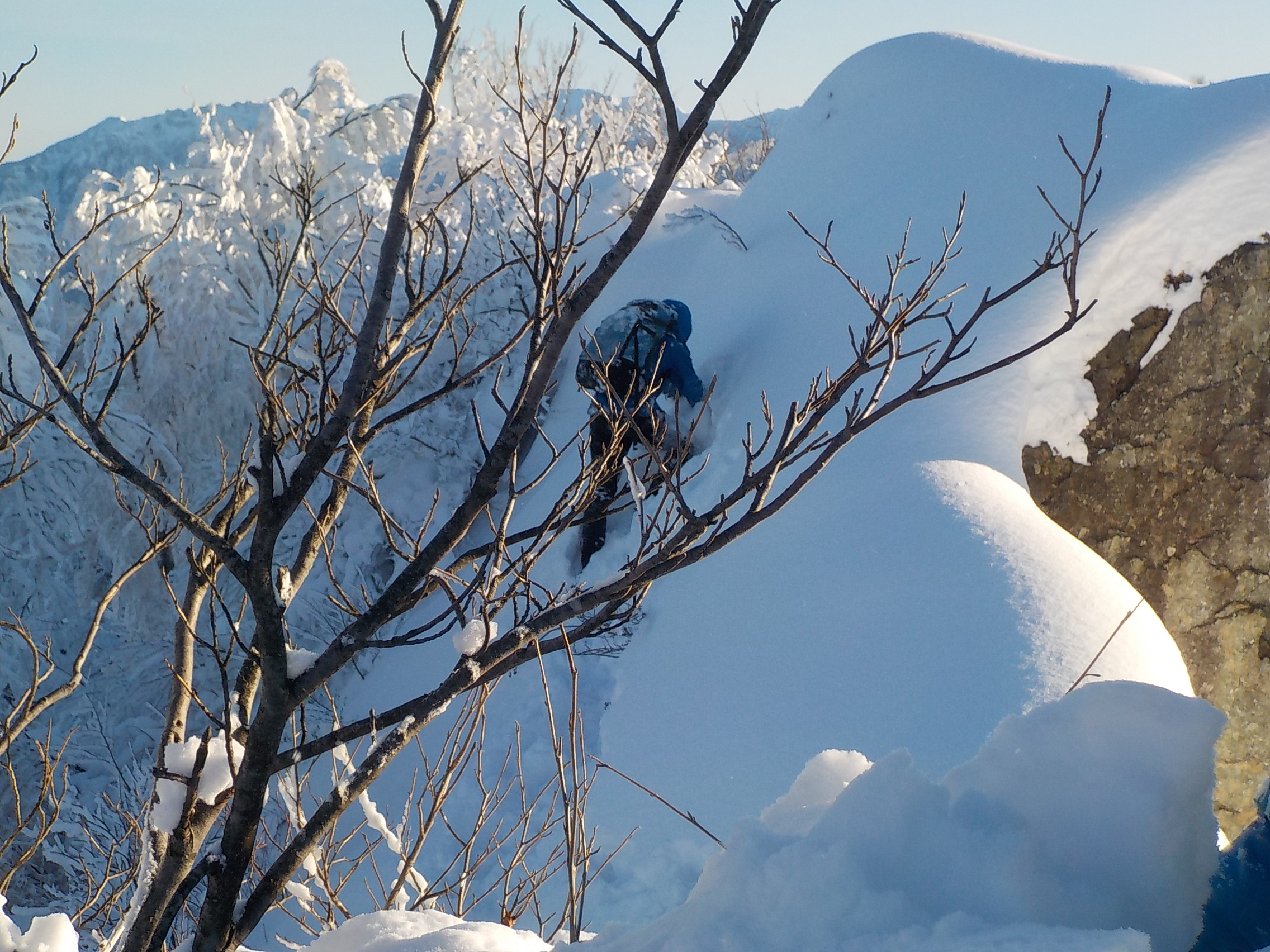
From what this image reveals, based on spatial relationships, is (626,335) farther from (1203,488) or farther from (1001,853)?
(1001,853)

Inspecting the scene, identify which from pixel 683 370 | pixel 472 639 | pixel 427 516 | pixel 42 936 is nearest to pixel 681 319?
pixel 683 370

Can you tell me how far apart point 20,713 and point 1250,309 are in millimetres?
6379

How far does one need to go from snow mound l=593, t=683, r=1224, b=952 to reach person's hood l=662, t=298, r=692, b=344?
20.8 feet

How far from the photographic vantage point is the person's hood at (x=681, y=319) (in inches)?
294

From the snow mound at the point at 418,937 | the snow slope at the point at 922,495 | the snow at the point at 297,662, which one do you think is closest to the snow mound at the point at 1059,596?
the snow slope at the point at 922,495

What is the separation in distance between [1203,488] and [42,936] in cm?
563

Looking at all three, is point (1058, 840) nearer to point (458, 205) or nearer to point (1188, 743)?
point (1188, 743)

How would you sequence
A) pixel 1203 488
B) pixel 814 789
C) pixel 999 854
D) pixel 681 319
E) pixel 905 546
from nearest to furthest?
pixel 999 854 → pixel 814 789 → pixel 905 546 → pixel 1203 488 → pixel 681 319

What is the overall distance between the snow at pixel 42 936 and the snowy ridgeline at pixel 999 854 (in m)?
0.78

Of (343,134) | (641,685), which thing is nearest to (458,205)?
(343,134)

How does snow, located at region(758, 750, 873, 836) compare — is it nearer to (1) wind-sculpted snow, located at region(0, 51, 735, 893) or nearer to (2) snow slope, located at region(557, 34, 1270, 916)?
(2) snow slope, located at region(557, 34, 1270, 916)

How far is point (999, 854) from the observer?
1.17 meters

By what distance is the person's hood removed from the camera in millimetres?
7456

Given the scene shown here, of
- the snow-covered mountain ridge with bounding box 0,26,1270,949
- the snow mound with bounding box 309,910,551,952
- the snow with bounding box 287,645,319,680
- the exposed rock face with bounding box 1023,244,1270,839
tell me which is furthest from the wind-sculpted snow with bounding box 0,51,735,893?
the snow mound with bounding box 309,910,551,952
